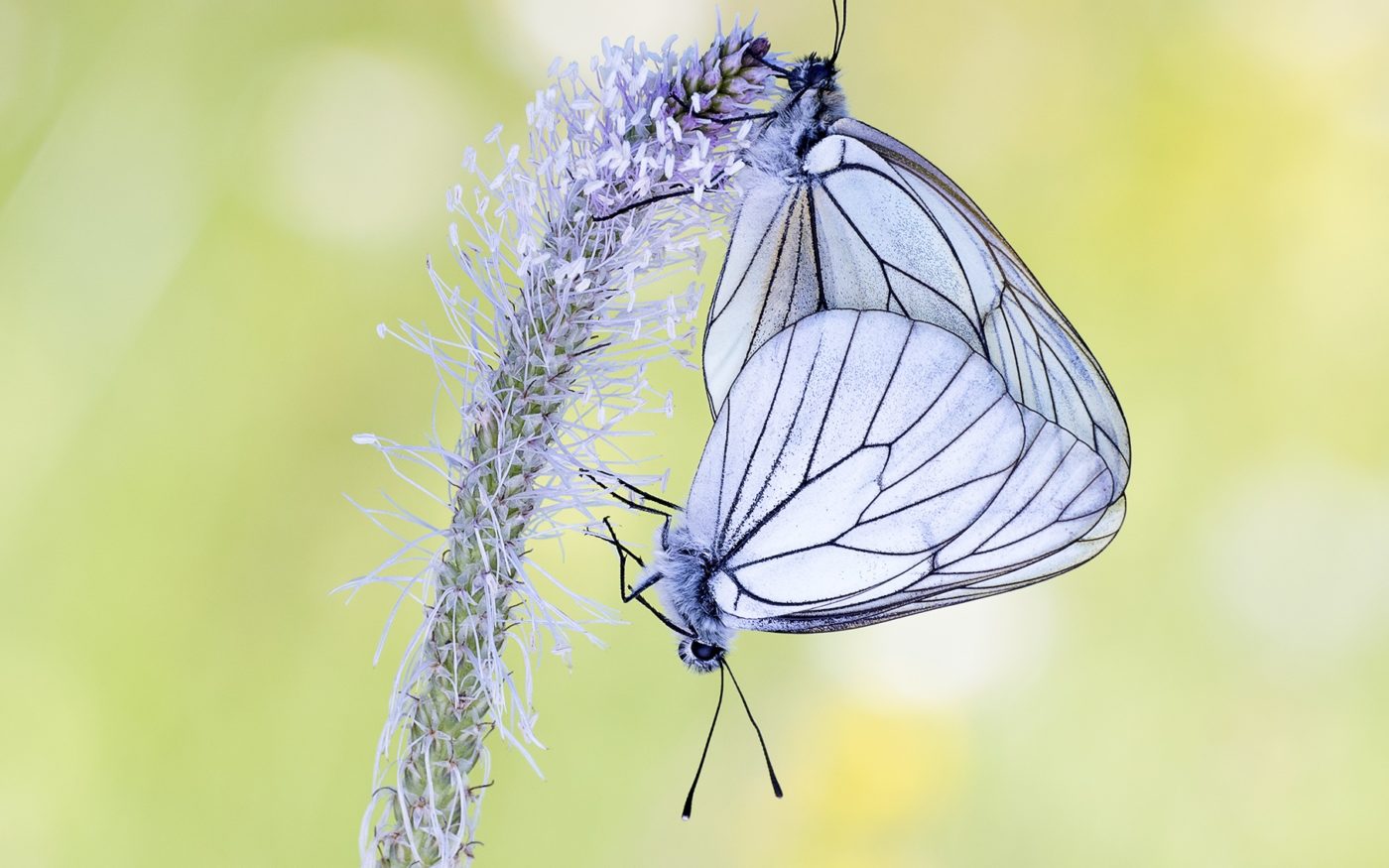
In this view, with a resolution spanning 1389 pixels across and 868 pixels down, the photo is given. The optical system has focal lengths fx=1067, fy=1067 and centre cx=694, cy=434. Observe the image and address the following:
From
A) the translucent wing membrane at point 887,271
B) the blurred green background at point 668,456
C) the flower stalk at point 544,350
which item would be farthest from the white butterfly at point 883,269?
the blurred green background at point 668,456

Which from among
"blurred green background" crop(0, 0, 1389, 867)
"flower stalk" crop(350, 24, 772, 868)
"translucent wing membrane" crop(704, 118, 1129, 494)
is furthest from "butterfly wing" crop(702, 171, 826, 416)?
"blurred green background" crop(0, 0, 1389, 867)

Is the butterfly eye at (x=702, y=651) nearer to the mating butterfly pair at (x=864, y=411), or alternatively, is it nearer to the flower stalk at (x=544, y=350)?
the mating butterfly pair at (x=864, y=411)

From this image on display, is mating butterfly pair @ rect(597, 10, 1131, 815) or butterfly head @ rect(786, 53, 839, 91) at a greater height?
butterfly head @ rect(786, 53, 839, 91)

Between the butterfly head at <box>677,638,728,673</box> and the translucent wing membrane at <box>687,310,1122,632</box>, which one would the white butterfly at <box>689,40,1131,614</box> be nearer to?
the translucent wing membrane at <box>687,310,1122,632</box>

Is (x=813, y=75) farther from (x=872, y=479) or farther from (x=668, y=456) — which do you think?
(x=668, y=456)

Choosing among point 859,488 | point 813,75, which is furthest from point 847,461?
Result: point 813,75

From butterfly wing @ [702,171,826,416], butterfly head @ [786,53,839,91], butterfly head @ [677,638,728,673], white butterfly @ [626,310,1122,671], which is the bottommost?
butterfly head @ [677,638,728,673]
